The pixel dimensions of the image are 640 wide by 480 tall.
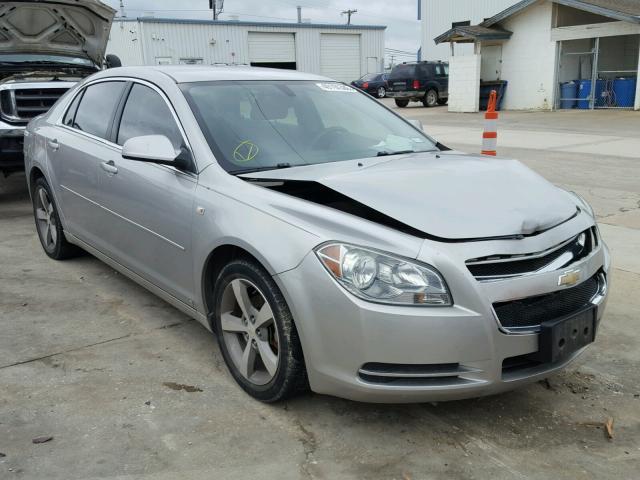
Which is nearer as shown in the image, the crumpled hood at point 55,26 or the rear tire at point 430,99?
the crumpled hood at point 55,26

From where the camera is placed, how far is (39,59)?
8.84m

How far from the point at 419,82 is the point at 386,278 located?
25.6 meters

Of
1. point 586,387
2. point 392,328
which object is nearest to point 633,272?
point 586,387

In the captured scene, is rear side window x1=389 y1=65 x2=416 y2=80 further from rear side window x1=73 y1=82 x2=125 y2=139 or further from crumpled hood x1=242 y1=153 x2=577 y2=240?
crumpled hood x1=242 y1=153 x2=577 y2=240

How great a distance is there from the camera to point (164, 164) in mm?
3465

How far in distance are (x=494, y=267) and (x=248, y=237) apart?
3.56 feet

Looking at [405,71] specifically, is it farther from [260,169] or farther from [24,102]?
[260,169]

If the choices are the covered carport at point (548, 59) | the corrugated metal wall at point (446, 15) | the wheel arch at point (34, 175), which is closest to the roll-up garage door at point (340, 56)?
the corrugated metal wall at point (446, 15)

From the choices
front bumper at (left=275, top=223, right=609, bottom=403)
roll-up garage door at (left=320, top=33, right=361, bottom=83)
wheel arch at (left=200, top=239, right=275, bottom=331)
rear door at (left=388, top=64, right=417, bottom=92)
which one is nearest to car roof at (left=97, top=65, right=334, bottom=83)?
wheel arch at (left=200, top=239, right=275, bottom=331)

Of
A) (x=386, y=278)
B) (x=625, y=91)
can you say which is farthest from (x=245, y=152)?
(x=625, y=91)

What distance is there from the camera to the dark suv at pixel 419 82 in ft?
87.9

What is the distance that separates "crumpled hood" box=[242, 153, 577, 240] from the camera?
269 centimetres

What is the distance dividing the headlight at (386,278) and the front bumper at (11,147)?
19.6 feet

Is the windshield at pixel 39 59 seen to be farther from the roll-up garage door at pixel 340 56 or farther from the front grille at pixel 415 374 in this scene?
the roll-up garage door at pixel 340 56
